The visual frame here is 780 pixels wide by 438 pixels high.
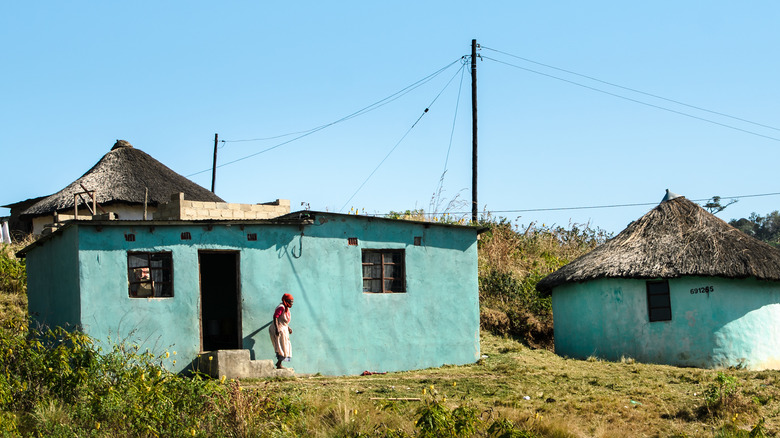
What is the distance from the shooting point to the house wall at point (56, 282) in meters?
15.1

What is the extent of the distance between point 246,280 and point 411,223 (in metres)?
3.40

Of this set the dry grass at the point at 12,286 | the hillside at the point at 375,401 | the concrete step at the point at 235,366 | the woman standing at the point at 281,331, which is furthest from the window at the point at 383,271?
the dry grass at the point at 12,286

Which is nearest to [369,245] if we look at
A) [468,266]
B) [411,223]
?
[411,223]

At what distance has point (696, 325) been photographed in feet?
63.2

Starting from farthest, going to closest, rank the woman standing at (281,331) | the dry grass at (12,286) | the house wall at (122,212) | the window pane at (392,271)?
the house wall at (122,212) < the dry grass at (12,286) < the window pane at (392,271) < the woman standing at (281,331)

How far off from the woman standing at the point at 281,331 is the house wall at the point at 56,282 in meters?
3.19

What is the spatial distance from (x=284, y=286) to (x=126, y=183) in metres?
12.9

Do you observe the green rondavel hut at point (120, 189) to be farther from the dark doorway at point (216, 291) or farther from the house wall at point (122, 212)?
the dark doorway at point (216, 291)

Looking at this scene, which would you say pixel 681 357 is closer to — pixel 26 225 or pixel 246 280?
pixel 246 280

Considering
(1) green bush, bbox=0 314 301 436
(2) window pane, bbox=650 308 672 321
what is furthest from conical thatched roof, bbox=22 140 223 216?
(1) green bush, bbox=0 314 301 436

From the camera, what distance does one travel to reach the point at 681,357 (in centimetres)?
1928

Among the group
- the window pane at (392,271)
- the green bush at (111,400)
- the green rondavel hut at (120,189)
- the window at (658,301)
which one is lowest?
the green bush at (111,400)

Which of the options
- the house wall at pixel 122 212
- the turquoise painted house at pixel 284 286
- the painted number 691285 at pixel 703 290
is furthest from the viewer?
the house wall at pixel 122 212

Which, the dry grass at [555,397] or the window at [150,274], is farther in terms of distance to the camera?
the window at [150,274]
